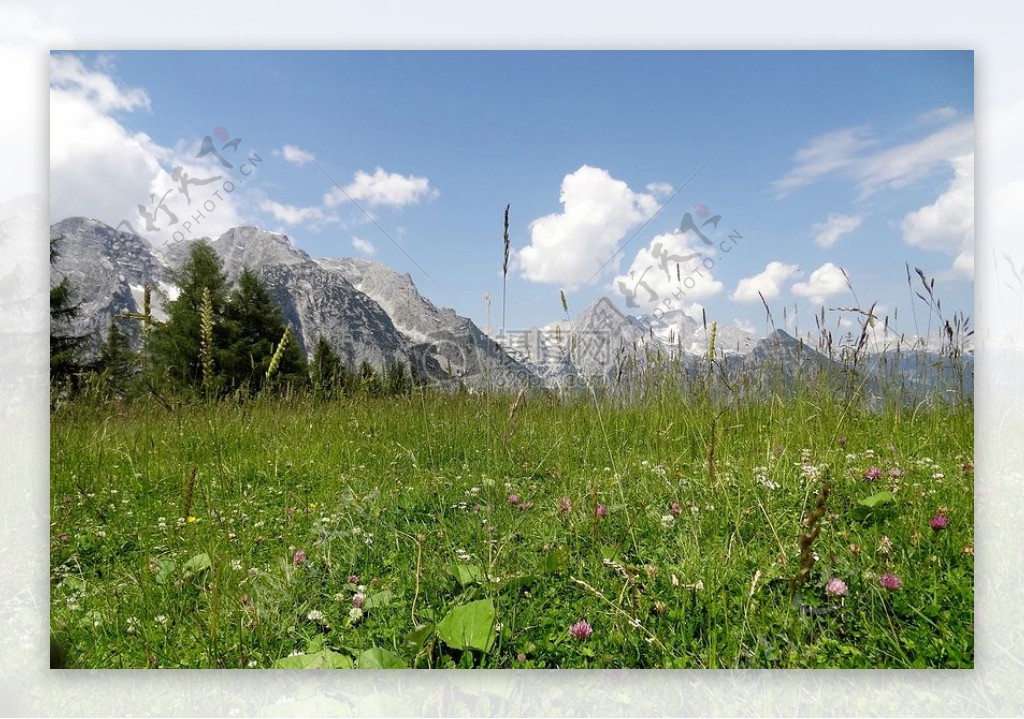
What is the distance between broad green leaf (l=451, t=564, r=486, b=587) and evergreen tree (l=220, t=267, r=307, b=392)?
1.61 meters

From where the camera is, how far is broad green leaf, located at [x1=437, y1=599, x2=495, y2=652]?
1.68m

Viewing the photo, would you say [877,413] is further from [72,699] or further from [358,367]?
[72,699]

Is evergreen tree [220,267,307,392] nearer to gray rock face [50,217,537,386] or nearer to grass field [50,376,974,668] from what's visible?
gray rock face [50,217,537,386]

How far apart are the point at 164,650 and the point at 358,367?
2181 millimetres

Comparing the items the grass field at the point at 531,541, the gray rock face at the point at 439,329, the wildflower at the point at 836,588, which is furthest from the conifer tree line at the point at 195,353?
the wildflower at the point at 836,588

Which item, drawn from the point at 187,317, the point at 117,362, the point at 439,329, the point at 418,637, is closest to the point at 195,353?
the point at 187,317

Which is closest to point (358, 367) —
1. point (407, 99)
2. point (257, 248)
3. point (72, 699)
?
point (257, 248)

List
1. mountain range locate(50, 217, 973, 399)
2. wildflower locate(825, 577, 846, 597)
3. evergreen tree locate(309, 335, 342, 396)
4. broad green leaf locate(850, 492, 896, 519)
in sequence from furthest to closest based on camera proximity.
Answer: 1. evergreen tree locate(309, 335, 342, 396)
2. mountain range locate(50, 217, 973, 399)
3. broad green leaf locate(850, 492, 896, 519)
4. wildflower locate(825, 577, 846, 597)

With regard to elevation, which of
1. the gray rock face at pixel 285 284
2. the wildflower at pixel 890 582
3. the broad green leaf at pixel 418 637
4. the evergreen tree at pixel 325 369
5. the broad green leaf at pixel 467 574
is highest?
the gray rock face at pixel 285 284

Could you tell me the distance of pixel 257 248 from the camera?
2646 mm

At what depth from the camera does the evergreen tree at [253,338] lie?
11.3 ft

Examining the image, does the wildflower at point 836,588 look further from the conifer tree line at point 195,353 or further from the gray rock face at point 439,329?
the conifer tree line at point 195,353

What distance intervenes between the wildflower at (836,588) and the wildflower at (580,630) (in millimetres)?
617

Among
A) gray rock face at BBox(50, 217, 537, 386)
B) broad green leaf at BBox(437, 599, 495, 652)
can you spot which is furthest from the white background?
broad green leaf at BBox(437, 599, 495, 652)
